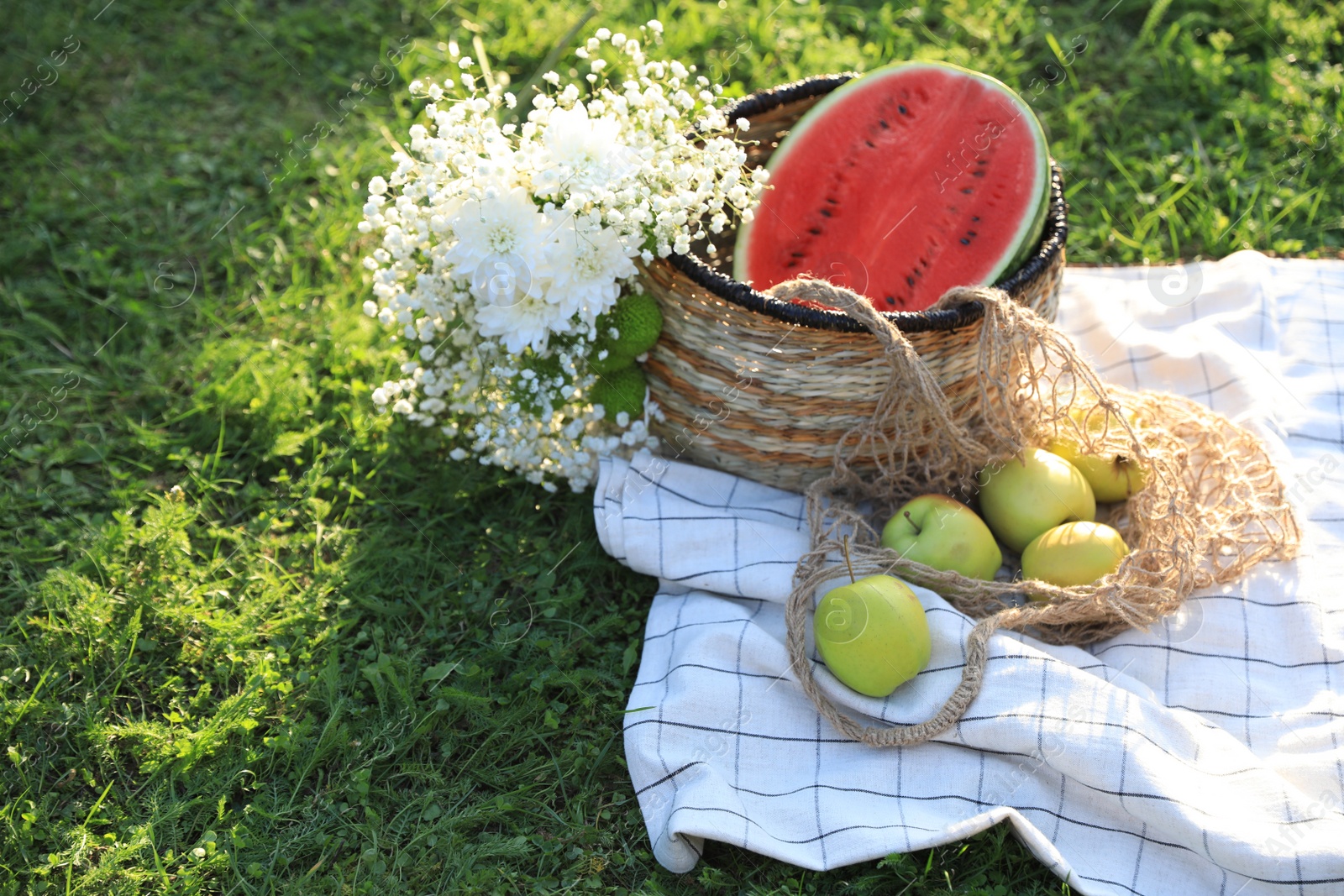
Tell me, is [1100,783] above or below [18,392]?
below

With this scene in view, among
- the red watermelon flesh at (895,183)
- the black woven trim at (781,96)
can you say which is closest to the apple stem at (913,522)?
the red watermelon flesh at (895,183)

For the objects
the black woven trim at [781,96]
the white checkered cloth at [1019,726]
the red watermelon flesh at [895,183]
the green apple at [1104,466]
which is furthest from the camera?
the black woven trim at [781,96]

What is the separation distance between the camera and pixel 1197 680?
6.64ft

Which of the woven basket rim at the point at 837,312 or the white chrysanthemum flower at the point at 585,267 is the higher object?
the white chrysanthemum flower at the point at 585,267

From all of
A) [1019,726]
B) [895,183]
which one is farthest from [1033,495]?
[895,183]

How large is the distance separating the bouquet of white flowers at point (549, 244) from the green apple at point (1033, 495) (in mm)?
775

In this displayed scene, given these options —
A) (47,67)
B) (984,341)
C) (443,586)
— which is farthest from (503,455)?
(47,67)

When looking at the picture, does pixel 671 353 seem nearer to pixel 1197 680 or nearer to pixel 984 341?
pixel 984 341

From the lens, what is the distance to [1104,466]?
221cm

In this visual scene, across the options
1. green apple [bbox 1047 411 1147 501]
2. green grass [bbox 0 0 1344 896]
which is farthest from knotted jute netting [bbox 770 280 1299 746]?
green grass [bbox 0 0 1344 896]

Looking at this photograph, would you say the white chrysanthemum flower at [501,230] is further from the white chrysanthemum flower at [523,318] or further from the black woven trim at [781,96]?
the black woven trim at [781,96]

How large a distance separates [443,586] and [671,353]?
72cm

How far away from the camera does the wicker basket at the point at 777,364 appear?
204 centimetres

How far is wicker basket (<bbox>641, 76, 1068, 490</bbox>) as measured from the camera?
204 centimetres
